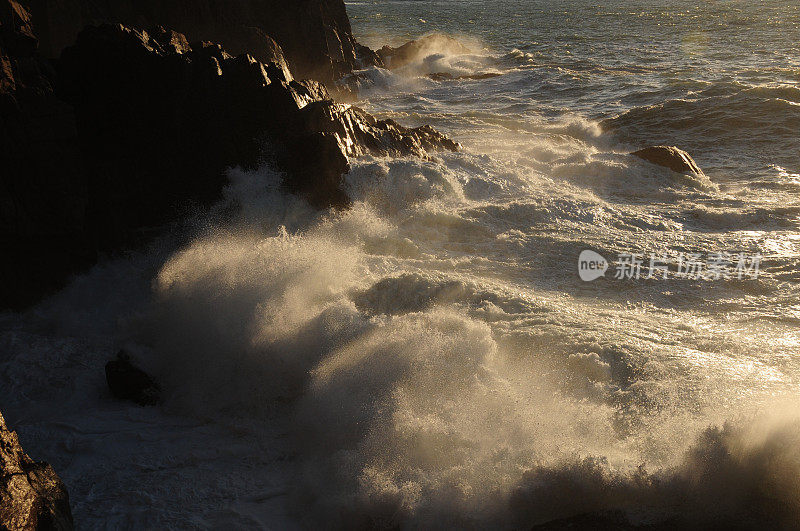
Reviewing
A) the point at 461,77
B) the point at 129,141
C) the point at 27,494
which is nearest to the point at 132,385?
the point at 27,494

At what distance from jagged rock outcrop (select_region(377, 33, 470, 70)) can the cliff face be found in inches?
95.6

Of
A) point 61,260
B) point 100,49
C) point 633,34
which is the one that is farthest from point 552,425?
point 633,34

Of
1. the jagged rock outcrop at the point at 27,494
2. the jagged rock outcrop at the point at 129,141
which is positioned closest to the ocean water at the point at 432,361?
the jagged rock outcrop at the point at 129,141

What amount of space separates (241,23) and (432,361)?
692 inches

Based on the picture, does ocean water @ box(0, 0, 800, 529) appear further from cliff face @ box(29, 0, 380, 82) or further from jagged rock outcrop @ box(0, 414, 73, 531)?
cliff face @ box(29, 0, 380, 82)

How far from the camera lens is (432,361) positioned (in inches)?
226

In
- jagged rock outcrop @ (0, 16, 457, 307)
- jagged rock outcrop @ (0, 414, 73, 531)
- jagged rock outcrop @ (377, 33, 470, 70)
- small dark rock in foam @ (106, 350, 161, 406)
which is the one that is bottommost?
small dark rock in foam @ (106, 350, 161, 406)

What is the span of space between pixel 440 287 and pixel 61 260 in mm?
5442

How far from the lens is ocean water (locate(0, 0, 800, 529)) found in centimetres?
453

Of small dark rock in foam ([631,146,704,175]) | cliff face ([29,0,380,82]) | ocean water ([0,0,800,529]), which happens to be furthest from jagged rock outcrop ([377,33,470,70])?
ocean water ([0,0,800,529])

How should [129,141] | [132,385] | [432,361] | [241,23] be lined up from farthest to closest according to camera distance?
1. [241,23]
2. [129,141]
3. [132,385]
4. [432,361]

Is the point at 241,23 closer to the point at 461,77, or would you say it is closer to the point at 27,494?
the point at 461,77

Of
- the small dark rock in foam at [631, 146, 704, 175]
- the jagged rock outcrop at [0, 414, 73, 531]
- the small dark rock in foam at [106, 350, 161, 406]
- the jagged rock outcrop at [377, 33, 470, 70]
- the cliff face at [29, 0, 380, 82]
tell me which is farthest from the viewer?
the jagged rock outcrop at [377, 33, 470, 70]

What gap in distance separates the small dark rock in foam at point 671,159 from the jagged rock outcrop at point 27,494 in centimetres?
1304
